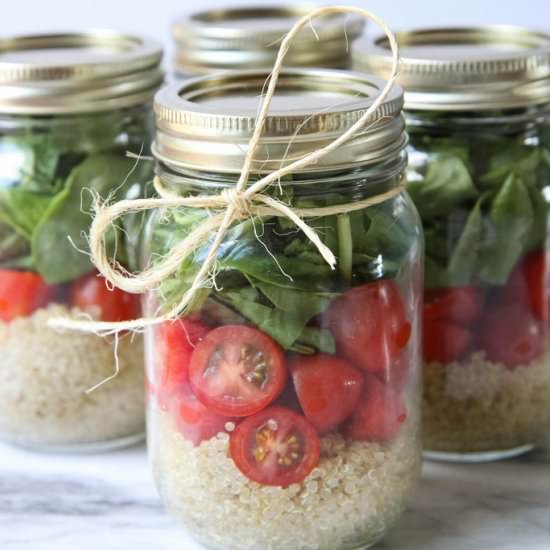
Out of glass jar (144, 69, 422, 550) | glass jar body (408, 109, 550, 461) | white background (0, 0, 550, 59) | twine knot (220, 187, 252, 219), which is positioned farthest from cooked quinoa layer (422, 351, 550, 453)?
white background (0, 0, 550, 59)

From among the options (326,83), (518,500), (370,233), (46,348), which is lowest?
(518,500)

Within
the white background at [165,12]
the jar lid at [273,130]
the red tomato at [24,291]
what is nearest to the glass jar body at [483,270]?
the jar lid at [273,130]

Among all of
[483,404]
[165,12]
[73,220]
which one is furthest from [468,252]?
[165,12]

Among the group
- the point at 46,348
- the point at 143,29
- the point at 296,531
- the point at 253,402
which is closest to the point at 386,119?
the point at 253,402

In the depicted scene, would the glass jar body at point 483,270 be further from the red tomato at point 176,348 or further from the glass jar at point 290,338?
the red tomato at point 176,348

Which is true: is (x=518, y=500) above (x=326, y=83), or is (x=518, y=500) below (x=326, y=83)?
below

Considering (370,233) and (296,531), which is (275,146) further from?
(296,531)

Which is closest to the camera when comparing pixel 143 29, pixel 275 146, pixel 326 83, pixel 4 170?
pixel 275 146
